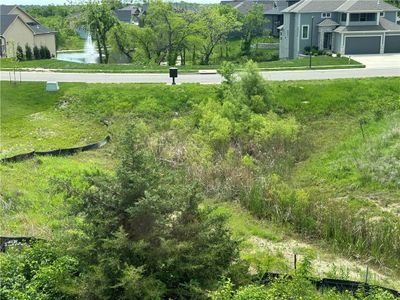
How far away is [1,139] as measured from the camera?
57.6 ft

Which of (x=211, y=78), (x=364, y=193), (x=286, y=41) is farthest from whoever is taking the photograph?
(x=286, y=41)

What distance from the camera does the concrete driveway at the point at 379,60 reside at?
29.2 m

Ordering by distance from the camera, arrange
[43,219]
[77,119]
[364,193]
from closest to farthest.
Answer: [43,219], [364,193], [77,119]

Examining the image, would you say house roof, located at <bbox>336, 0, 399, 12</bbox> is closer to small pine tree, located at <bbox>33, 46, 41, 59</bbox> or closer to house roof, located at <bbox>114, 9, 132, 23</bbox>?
small pine tree, located at <bbox>33, 46, 41, 59</bbox>

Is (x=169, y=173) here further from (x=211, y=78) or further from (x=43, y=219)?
(x=211, y=78)

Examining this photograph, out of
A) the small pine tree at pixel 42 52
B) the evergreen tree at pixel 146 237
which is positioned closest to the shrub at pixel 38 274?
the evergreen tree at pixel 146 237

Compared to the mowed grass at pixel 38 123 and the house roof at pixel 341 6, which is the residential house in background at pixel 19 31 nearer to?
the mowed grass at pixel 38 123

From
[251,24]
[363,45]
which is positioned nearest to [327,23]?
[363,45]

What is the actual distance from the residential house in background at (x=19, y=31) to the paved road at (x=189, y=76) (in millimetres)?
Result: 12511

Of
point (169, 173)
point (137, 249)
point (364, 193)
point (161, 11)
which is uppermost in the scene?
point (161, 11)

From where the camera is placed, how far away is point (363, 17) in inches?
1451

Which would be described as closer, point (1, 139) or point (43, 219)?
point (43, 219)

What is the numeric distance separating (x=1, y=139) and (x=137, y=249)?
12.3m

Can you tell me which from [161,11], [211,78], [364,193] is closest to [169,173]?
[364,193]
